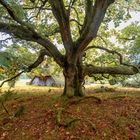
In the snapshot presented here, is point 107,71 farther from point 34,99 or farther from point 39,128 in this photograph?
point 39,128

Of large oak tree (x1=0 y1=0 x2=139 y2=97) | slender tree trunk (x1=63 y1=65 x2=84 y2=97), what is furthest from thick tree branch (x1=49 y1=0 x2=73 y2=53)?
slender tree trunk (x1=63 y1=65 x2=84 y2=97)

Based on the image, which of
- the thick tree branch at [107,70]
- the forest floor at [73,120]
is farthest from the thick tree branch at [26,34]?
the forest floor at [73,120]

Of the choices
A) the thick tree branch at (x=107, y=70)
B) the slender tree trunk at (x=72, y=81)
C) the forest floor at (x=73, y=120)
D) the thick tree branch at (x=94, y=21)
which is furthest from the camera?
the thick tree branch at (x=107, y=70)

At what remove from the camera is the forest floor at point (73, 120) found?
10148 millimetres

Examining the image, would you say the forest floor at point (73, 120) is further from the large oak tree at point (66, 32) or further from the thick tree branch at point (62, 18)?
the thick tree branch at point (62, 18)

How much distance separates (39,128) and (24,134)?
57 centimetres

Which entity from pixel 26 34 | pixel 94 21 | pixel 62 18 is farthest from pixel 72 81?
pixel 94 21

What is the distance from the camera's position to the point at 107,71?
1574cm

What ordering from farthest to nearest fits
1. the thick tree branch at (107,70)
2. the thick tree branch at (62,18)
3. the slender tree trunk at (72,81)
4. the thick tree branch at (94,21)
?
the thick tree branch at (107,70) < the slender tree trunk at (72,81) < the thick tree branch at (62,18) < the thick tree branch at (94,21)

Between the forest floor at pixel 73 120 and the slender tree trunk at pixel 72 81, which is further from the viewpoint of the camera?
the slender tree trunk at pixel 72 81

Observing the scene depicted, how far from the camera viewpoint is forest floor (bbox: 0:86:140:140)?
10.1 meters

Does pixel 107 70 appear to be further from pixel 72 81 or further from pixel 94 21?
pixel 94 21

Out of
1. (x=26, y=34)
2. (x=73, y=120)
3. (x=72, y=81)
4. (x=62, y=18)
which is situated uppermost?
(x=62, y=18)

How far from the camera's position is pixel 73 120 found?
10.6 meters
